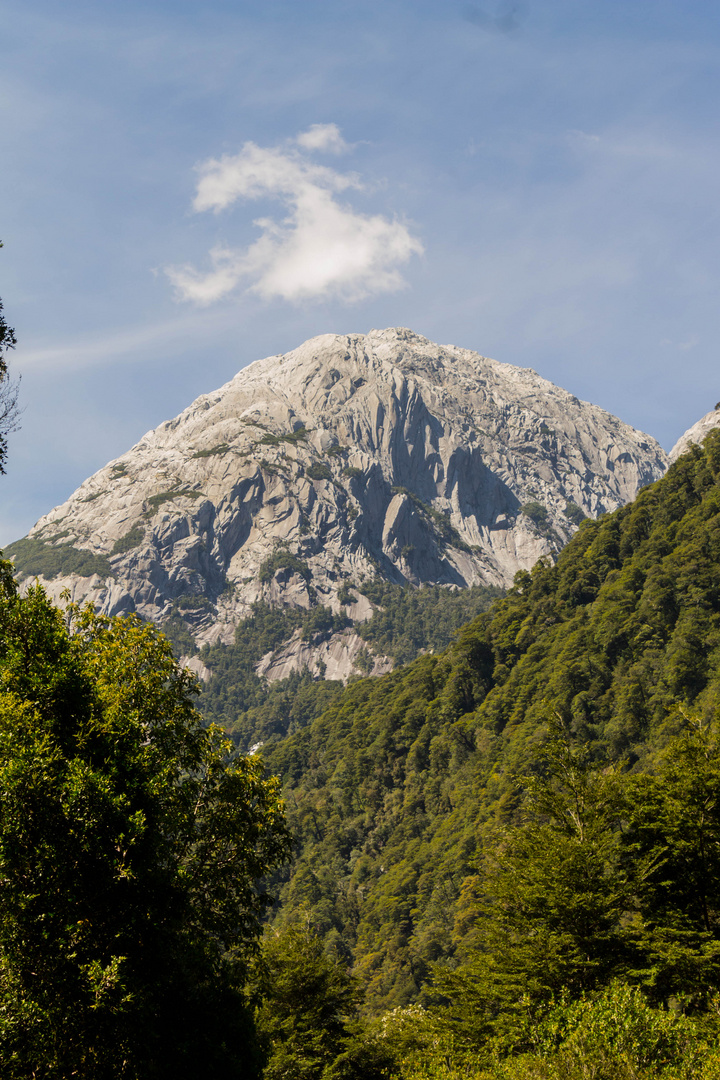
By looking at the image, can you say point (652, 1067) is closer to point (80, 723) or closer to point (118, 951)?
point (118, 951)

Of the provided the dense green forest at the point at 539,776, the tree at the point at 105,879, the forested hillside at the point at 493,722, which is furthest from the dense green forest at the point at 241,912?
the forested hillside at the point at 493,722

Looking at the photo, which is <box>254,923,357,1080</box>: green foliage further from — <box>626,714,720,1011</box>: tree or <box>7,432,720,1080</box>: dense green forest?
<box>626,714,720,1011</box>: tree

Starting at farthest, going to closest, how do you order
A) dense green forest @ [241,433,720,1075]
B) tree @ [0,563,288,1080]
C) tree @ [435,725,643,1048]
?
1. dense green forest @ [241,433,720,1075]
2. tree @ [435,725,643,1048]
3. tree @ [0,563,288,1080]

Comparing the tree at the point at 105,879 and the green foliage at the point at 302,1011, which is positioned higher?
the tree at the point at 105,879

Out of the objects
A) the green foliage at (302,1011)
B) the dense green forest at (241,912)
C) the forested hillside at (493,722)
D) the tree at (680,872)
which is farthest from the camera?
the forested hillside at (493,722)

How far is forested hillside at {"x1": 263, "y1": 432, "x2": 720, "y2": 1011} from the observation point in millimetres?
92125

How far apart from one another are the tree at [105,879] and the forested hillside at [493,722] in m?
58.5

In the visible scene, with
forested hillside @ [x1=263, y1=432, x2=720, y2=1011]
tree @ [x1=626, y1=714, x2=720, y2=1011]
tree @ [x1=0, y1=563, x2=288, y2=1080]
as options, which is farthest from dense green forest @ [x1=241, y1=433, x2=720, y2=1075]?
tree @ [x1=0, y1=563, x2=288, y2=1080]

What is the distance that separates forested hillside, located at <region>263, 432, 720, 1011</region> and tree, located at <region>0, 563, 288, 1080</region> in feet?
192

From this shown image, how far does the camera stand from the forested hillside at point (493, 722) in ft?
302

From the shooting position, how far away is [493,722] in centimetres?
12244

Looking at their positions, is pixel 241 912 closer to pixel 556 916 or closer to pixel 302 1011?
pixel 556 916

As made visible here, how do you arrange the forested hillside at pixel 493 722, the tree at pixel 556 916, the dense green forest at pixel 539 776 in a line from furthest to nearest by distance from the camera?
the forested hillside at pixel 493 722 → the dense green forest at pixel 539 776 → the tree at pixel 556 916

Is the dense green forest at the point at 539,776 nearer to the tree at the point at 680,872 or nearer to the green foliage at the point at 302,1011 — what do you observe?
the tree at the point at 680,872
